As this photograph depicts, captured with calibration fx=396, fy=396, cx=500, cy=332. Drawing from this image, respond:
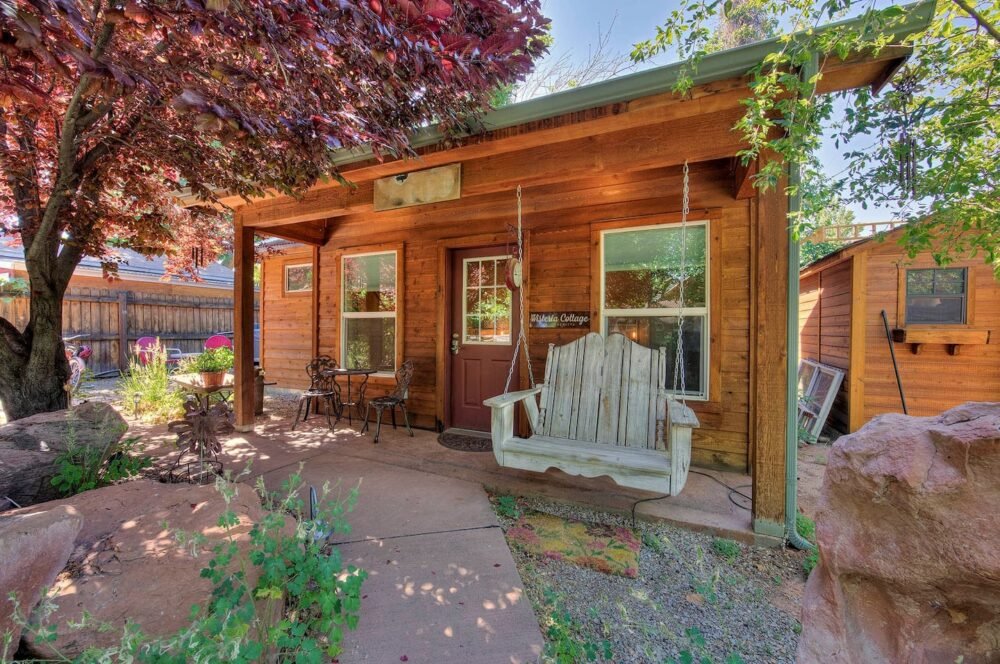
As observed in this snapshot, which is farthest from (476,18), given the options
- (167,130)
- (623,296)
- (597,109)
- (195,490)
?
(195,490)

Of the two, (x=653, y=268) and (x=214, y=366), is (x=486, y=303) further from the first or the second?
(x=214, y=366)

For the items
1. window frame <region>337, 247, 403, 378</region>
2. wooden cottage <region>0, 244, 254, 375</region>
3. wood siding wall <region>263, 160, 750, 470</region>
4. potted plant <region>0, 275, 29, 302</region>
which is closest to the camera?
wood siding wall <region>263, 160, 750, 470</region>

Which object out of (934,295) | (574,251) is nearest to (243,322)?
(574,251)

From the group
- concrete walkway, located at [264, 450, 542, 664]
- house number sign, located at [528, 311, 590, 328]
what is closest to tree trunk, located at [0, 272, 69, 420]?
concrete walkway, located at [264, 450, 542, 664]

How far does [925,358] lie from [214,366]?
24.8 ft

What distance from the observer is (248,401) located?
4129 mm

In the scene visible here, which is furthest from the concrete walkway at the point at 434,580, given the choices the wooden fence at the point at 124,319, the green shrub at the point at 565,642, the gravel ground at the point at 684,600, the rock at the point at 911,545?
the wooden fence at the point at 124,319

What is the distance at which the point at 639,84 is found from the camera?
2006 millimetres

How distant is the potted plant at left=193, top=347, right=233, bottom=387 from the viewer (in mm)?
4130

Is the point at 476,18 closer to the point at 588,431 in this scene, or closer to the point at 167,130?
the point at 167,130

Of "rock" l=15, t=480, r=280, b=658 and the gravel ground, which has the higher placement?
"rock" l=15, t=480, r=280, b=658

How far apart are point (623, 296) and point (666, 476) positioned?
187 cm

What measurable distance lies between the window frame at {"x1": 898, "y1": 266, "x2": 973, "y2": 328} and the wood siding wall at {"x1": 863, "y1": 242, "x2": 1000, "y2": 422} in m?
0.02

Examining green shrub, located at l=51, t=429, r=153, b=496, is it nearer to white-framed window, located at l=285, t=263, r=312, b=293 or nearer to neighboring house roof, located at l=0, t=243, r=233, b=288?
white-framed window, located at l=285, t=263, r=312, b=293
